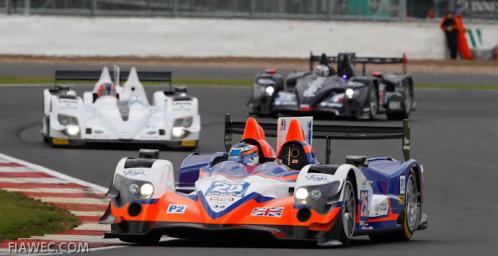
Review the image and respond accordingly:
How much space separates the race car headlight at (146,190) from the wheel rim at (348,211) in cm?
160

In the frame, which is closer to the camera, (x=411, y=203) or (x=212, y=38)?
(x=411, y=203)

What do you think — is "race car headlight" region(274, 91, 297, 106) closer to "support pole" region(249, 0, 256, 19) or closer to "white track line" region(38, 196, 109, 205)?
"white track line" region(38, 196, 109, 205)

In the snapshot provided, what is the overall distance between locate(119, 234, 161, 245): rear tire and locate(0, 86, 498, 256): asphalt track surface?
0.12m

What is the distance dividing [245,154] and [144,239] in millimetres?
1422

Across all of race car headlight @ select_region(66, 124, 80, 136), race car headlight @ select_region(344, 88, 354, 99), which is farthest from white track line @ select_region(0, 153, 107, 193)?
→ race car headlight @ select_region(344, 88, 354, 99)

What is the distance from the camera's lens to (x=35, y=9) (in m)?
44.2

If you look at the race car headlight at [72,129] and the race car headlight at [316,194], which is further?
the race car headlight at [72,129]

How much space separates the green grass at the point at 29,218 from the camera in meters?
13.2

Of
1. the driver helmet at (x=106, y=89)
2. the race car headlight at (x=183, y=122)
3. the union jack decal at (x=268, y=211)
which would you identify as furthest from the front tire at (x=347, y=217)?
the driver helmet at (x=106, y=89)

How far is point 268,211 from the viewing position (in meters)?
12.0

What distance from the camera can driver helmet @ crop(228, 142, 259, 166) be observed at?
13.1m

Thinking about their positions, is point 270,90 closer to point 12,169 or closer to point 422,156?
point 422,156

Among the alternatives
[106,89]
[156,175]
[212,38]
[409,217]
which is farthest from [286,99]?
[156,175]

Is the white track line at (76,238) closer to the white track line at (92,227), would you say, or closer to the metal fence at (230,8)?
the white track line at (92,227)
